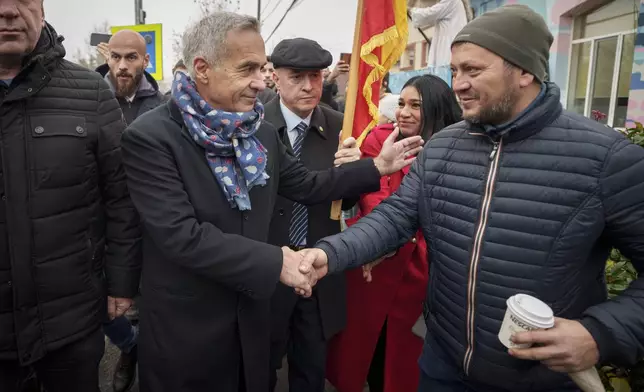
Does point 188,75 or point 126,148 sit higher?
point 188,75

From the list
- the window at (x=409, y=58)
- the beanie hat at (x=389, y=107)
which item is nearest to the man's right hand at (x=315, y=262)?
the beanie hat at (x=389, y=107)

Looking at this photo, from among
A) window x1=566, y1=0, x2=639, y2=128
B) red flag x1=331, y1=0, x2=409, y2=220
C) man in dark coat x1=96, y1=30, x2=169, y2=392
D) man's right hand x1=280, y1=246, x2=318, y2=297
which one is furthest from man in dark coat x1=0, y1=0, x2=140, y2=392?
window x1=566, y1=0, x2=639, y2=128

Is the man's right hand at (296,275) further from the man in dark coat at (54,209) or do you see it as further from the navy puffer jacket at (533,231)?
the man in dark coat at (54,209)

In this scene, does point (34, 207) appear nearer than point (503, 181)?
No

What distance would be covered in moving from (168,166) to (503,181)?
130 centimetres

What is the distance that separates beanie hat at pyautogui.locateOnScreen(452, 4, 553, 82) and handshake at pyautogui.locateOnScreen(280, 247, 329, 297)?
3.40 ft

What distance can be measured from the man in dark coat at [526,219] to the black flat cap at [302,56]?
128 cm

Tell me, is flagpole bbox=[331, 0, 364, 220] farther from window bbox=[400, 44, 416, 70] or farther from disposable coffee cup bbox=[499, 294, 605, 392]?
window bbox=[400, 44, 416, 70]

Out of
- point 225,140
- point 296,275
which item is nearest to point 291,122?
point 225,140

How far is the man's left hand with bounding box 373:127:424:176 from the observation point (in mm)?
2619

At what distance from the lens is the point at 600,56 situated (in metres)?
7.65

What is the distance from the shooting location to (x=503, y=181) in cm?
173

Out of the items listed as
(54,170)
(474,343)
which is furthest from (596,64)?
(54,170)

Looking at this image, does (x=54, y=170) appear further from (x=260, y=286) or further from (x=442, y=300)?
(x=442, y=300)
